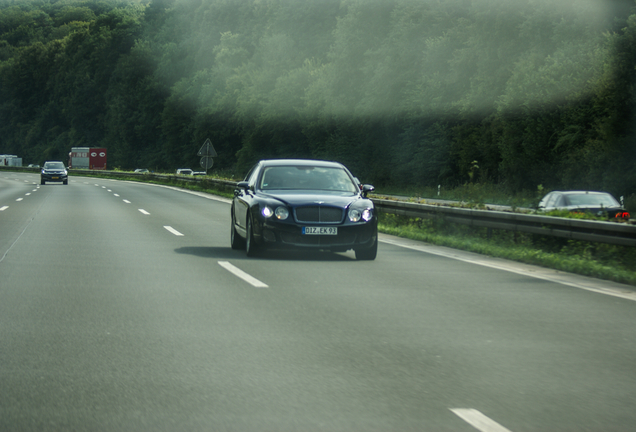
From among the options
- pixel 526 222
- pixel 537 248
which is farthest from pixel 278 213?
pixel 537 248

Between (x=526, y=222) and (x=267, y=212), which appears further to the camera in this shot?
(x=526, y=222)

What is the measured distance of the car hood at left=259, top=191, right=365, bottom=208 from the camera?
455 inches

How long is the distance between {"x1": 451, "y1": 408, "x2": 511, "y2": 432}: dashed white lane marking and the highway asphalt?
0.04ft

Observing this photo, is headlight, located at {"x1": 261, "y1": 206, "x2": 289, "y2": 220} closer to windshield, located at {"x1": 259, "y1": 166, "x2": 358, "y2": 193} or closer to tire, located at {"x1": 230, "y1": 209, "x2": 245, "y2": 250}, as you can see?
windshield, located at {"x1": 259, "y1": 166, "x2": 358, "y2": 193}

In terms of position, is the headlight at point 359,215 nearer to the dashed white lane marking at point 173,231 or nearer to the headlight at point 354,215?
the headlight at point 354,215

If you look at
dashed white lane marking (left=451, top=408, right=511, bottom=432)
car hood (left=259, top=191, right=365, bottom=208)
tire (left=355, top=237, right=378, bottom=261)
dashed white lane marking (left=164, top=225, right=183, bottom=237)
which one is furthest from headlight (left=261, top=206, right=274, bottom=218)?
dashed white lane marking (left=451, top=408, right=511, bottom=432)

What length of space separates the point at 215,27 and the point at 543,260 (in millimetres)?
85610

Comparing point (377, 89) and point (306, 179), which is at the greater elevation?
point (377, 89)

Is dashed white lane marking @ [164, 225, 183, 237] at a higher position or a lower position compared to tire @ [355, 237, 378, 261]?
lower

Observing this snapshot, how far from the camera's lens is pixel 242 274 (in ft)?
32.3

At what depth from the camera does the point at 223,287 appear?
28.6 ft

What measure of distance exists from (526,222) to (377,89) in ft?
148

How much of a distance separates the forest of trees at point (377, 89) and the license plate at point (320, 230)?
76.7 feet

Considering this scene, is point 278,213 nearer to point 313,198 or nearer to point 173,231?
point 313,198
